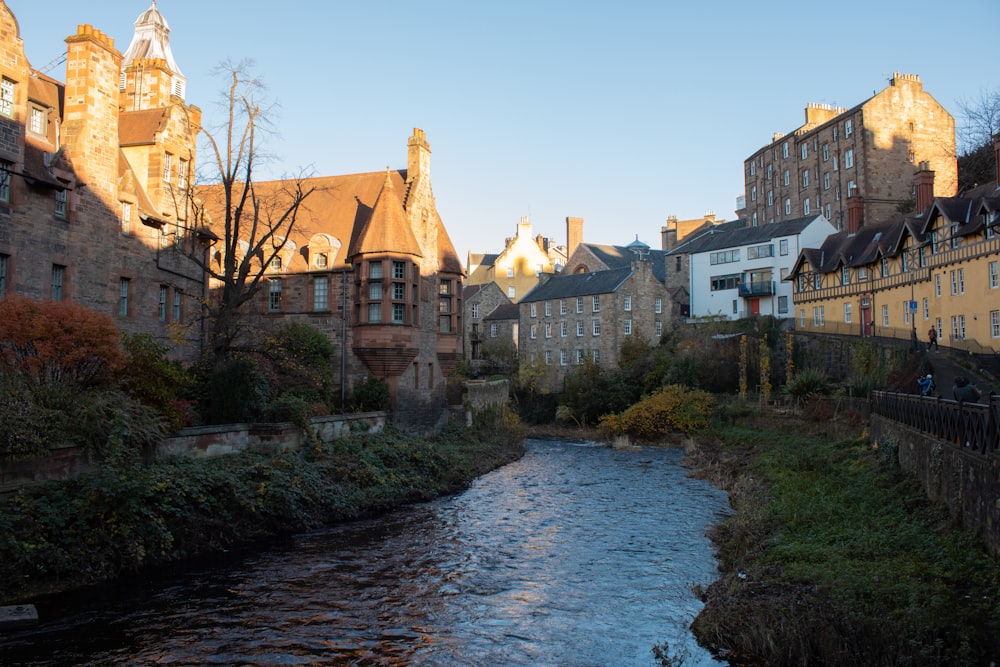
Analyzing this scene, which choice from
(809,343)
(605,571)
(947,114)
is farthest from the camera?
(947,114)

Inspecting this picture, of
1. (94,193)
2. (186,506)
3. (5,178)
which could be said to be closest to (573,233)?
(94,193)

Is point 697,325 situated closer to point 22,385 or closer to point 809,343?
point 809,343

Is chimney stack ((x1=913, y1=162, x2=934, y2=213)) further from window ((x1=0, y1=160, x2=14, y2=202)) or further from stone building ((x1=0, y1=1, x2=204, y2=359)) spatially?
window ((x1=0, y1=160, x2=14, y2=202))

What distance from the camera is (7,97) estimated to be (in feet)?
66.2

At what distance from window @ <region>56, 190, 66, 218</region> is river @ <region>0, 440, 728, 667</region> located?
11.7m

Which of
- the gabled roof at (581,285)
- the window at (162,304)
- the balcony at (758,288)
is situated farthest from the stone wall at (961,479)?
the gabled roof at (581,285)

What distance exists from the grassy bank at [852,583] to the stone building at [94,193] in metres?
18.2

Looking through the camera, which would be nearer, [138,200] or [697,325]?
[138,200]

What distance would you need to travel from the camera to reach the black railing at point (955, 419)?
41.0 feet

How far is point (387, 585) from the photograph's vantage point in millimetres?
14680

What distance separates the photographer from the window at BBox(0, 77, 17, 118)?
65.3 ft

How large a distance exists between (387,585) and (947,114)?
63.8 m

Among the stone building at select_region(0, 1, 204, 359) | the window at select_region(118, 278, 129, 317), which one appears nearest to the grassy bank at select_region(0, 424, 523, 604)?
the stone building at select_region(0, 1, 204, 359)

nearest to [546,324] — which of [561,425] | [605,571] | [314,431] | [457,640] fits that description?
[561,425]
